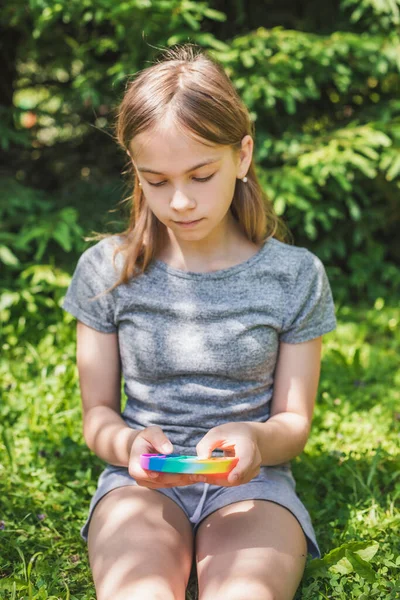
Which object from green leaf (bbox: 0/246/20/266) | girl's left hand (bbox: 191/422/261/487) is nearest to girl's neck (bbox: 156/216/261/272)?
girl's left hand (bbox: 191/422/261/487)

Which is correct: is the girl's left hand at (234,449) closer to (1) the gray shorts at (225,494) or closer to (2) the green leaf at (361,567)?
(1) the gray shorts at (225,494)

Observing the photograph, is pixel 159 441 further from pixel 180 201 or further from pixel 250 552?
pixel 180 201

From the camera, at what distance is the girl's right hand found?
181cm

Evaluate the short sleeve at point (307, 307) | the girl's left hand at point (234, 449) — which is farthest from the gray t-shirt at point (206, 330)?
the girl's left hand at point (234, 449)

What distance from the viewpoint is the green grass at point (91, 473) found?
2047 mm

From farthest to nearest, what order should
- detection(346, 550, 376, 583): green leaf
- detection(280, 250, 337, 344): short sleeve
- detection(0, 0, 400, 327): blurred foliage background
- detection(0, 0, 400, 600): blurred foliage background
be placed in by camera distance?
detection(0, 0, 400, 327): blurred foliage background < detection(0, 0, 400, 600): blurred foliage background < detection(280, 250, 337, 344): short sleeve < detection(346, 550, 376, 583): green leaf

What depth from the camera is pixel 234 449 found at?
183cm

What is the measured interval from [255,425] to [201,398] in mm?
213

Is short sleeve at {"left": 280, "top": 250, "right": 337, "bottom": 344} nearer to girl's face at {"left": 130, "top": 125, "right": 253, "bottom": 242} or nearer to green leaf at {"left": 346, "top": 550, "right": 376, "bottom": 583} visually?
girl's face at {"left": 130, "top": 125, "right": 253, "bottom": 242}

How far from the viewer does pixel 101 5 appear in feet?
11.7

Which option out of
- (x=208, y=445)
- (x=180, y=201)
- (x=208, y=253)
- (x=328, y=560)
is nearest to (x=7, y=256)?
(x=208, y=253)

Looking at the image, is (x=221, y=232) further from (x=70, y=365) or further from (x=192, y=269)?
(x=70, y=365)

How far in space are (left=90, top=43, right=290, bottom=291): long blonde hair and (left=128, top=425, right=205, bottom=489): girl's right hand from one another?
1.67ft

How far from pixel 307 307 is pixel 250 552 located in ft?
2.36
